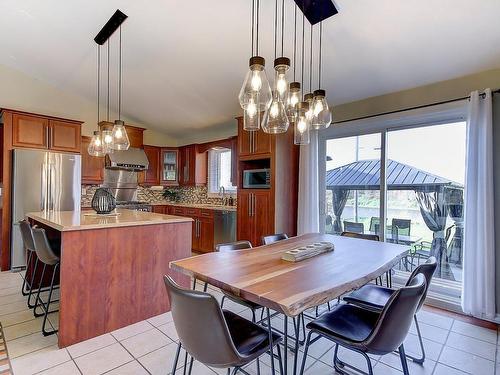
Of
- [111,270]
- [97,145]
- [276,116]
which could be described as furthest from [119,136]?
[276,116]

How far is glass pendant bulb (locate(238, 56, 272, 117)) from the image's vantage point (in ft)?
5.57

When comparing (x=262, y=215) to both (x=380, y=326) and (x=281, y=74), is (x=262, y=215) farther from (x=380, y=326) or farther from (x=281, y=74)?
(x=380, y=326)

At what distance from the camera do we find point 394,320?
1.29m

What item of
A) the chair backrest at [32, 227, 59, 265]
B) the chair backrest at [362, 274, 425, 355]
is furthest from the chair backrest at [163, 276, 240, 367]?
the chair backrest at [32, 227, 59, 265]

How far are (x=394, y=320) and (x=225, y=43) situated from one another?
294cm

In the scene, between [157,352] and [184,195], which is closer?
[157,352]

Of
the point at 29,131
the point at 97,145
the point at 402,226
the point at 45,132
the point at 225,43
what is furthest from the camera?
the point at 45,132

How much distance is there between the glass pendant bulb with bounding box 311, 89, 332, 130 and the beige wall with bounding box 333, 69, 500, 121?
59.2 inches

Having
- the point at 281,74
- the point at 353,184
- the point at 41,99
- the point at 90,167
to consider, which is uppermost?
the point at 41,99

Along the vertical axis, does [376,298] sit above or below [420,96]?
below

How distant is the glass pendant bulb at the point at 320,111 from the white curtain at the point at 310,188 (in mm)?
1514

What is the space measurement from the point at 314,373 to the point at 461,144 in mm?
2766

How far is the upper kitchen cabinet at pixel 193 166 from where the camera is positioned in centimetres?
578

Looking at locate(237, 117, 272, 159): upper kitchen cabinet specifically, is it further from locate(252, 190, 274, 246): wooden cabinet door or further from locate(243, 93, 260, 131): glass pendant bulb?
locate(243, 93, 260, 131): glass pendant bulb
